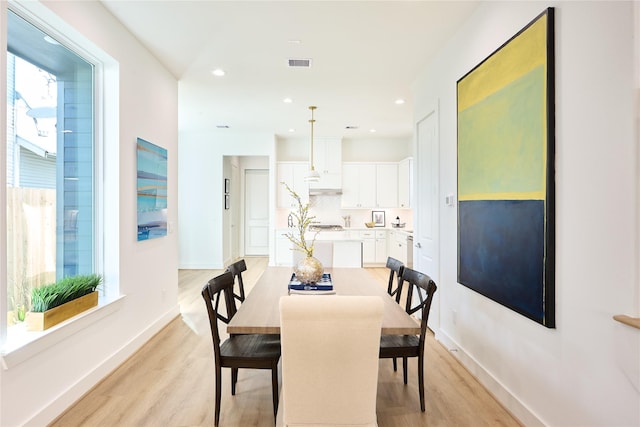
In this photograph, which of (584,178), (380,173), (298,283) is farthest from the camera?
(380,173)

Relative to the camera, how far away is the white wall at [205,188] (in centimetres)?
740

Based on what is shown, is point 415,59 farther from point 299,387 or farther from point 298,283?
point 299,387

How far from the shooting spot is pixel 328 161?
7785 millimetres

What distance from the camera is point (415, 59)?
3656mm

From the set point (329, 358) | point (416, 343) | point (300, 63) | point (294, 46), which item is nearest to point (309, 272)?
point (416, 343)

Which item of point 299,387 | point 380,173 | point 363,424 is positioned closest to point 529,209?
point 363,424

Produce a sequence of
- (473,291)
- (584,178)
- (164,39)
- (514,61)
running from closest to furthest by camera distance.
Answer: (584,178) → (514,61) → (473,291) → (164,39)

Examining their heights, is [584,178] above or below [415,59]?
below

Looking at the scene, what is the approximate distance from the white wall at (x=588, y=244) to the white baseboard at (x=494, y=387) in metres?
0.01

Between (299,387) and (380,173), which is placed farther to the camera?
(380,173)

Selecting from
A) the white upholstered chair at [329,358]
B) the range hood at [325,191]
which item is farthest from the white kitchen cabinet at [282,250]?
the white upholstered chair at [329,358]

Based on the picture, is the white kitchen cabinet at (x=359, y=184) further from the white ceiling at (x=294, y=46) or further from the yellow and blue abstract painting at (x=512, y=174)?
the yellow and blue abstract painting at (x=512, y=174)

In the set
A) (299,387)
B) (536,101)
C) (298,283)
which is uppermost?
(536,101)

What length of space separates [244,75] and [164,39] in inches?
41.7
